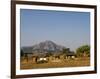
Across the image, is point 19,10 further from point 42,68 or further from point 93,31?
point 93,31

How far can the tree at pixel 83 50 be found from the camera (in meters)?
2.28

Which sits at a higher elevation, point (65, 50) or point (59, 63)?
point (65, 50)

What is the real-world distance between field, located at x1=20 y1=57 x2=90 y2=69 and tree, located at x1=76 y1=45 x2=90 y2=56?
4 cm

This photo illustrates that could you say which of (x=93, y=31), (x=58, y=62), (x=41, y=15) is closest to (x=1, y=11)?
(x=41, y=15)

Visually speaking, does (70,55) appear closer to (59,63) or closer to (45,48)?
(59,63)

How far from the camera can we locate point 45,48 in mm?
2168

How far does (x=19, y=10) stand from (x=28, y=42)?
0.32 meters

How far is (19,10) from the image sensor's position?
6.79 feet

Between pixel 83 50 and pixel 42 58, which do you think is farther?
pixel 83 50

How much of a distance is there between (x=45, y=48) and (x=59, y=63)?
22 centimetres

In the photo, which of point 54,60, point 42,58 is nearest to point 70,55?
point 54,60

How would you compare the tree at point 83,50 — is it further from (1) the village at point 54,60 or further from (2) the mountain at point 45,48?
(2) the mountain at point 45,48

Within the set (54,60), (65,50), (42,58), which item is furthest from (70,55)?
(42,58)

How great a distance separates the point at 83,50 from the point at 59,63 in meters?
0.30
